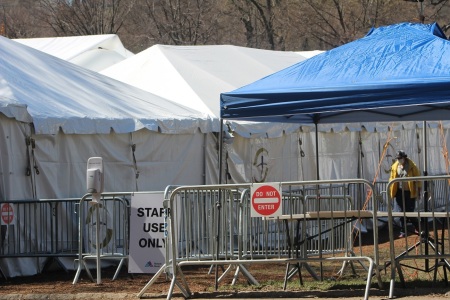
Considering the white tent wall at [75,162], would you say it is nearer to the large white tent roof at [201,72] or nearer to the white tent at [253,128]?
the large white tent roof at [201,72]

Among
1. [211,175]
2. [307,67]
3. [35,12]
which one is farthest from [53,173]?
[35,12]

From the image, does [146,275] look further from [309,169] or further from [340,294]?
[309,169]

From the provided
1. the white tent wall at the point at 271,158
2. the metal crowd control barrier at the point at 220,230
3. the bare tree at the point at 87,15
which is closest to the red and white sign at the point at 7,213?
the metal crowd control barrier at the point at 220,230

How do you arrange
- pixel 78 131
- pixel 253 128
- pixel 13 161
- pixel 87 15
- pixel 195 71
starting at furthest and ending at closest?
pixel 87 15, pixel 195 71, pixel 253 128, pixel 78 131, pixel 13 161

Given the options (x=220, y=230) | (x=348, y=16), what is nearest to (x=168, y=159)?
(x=220, y=230)

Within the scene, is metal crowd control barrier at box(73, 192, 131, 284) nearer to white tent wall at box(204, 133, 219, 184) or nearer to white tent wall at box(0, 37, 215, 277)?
white tent wall at box(0, 37, 215, 277)

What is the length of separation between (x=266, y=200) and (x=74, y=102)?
23.4ft

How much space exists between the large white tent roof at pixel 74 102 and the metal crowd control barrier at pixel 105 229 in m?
1.54

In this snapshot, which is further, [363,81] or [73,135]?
[73,135]

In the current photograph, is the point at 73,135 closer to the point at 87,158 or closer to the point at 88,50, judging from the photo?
the point at 87,158

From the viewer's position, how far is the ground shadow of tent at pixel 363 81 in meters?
11.2

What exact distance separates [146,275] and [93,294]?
277 centimetres

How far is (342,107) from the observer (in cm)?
1159

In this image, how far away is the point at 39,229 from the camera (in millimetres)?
16000
